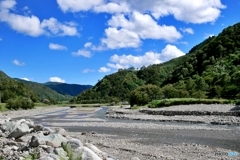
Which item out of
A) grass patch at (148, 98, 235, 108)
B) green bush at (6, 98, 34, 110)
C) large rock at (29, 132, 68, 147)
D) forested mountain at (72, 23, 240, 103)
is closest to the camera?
large rock at (29, 132, 68, 147)

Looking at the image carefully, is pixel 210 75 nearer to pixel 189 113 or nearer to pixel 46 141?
pixel 189 113

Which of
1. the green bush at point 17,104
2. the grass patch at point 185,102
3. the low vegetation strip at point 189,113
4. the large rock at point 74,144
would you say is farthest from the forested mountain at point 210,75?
the large rock at point 74,144

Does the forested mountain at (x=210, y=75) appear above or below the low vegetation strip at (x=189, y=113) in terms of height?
above

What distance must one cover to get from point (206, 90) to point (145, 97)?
63.8 ft

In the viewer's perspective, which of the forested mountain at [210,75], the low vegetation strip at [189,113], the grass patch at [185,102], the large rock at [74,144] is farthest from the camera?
the forested mountain at [210,75]

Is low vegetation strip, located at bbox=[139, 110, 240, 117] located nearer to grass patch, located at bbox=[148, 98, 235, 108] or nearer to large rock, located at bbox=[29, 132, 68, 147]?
grass patch, located at bbox=[148, 98, 235, 108]

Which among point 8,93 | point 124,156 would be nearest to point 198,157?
point 124,156

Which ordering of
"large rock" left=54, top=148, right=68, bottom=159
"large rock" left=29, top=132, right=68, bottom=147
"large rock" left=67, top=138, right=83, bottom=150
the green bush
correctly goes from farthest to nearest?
the green bush
"large rock" left=29, top=132, right=68, bottom=147
"large rock" left=67, top=138, right=83, bottom=150
"large rock" left=54, top=148, right=68, bottom=159

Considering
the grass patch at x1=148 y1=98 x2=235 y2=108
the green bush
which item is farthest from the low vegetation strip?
the green bush

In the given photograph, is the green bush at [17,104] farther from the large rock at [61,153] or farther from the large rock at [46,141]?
the large rock at [61,153]

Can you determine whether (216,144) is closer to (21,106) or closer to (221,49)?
(21,106)

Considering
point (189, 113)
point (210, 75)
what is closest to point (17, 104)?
point (210, 75)

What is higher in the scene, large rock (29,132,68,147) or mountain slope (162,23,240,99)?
mountain slope (162,23,240,99)

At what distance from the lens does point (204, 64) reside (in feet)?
502
